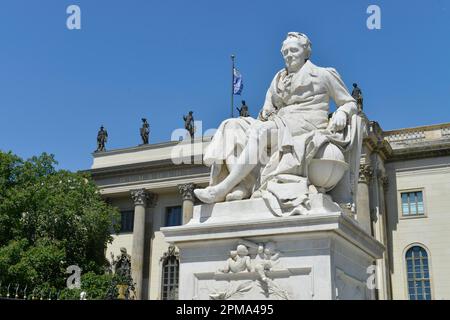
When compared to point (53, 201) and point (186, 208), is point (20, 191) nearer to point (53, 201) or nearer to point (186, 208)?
point (53, 201)

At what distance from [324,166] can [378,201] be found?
3545 centimetres

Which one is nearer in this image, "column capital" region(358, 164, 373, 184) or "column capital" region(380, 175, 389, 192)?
"column capital" region(358, 164, 373, 184)

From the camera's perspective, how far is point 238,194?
691 cm

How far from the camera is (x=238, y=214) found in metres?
6.66

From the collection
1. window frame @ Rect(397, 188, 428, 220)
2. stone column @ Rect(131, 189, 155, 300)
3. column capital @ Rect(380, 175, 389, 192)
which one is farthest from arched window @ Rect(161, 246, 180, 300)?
window frame @ Rect(397, 188, 428, 220)

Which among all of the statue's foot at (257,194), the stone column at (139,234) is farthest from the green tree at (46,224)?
the statue's foot at (257,194)

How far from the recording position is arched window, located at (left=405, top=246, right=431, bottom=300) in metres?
39.9

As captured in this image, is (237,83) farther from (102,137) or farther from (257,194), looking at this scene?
(257,194)

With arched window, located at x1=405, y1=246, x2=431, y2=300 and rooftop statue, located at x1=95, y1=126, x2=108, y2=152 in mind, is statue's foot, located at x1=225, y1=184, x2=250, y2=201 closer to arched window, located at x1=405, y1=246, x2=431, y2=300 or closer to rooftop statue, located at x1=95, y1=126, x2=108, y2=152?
arched window, located at x1=405, y1=246, x2=431, y2=300

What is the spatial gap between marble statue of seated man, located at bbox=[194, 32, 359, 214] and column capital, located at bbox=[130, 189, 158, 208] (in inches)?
1576
